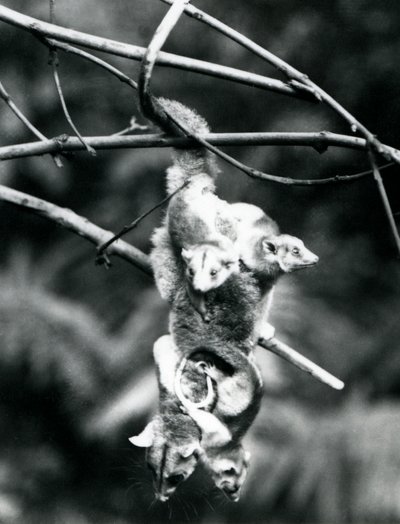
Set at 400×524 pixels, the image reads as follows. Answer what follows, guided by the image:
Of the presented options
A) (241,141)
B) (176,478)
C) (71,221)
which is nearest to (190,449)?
(176,478)

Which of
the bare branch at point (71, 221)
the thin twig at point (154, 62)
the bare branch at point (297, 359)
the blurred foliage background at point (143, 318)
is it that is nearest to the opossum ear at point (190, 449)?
the blurred foliage background at point (143, 318)

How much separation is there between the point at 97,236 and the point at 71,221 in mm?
81

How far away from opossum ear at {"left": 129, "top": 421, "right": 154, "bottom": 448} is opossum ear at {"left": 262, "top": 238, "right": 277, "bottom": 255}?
1.81 ft

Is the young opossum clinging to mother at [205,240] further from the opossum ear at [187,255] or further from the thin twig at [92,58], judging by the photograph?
the thin twig at [92,58]

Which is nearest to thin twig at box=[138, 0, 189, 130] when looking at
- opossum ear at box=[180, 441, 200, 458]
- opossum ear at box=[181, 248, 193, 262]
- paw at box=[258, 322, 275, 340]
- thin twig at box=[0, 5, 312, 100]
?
thin twig at box=[0, 5, 312, 100]

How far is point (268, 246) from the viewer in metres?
1.71

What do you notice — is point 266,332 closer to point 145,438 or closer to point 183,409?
point 183,409

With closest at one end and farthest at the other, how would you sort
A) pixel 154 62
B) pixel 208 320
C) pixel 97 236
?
pixel 154 62, pixel 208 320, pixel 97 236

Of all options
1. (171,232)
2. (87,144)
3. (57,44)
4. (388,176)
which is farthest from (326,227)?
(57,44)

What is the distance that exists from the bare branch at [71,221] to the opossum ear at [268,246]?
32cm

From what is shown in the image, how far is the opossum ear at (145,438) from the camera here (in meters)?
1.85

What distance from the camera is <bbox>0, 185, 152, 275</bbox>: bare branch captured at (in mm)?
1837

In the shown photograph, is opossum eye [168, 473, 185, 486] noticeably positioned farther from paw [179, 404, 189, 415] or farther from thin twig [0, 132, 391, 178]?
thin twig [0, 132, 391, 178]

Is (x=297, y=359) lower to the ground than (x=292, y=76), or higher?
lower
